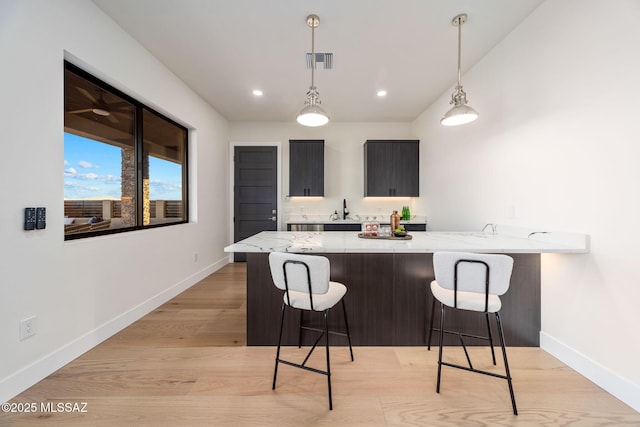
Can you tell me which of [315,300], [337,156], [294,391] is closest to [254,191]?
[337,156]

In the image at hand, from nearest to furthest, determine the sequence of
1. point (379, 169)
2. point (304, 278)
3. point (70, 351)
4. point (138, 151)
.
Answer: point (304, 278) < point (70, 351) < point (138, 151) < point (379, 169)

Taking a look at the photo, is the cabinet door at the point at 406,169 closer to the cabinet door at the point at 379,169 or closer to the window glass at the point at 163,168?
the cabinet door at the point at 379,169

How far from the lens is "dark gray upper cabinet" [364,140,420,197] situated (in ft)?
15.2

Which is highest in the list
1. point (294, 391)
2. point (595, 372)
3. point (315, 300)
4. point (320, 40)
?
point (320, 40)

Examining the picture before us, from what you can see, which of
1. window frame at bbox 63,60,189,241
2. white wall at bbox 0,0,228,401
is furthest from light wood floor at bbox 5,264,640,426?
window frame at bbox 63,60,189,241

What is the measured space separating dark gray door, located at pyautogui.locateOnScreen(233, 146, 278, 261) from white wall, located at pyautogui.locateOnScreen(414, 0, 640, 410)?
11.6ft

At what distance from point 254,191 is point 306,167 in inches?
45.6

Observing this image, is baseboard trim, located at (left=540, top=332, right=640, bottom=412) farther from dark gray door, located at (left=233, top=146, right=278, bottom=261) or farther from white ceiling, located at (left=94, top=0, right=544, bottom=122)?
dark gray door, located at (left=233, top=146, right=278, bottom=261)

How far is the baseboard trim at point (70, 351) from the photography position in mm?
1579

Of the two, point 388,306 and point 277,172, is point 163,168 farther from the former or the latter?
point 388,306

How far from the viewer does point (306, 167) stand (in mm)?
4695

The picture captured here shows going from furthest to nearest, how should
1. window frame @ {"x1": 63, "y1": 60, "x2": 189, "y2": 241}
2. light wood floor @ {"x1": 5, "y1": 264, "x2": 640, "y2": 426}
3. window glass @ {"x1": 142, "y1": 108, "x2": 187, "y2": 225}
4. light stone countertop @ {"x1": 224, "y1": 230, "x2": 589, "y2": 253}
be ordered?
1. window glass @ {"x1": 142, "y1": 108, "x2": 187, "y2": 225}
2. window frame @ {"x1": 63, "y1": 60, "x2": 189, "y2": 241}
3. light stone countertop @ {"x1": 224, "y1": 230, "x2": 589, "y2": 253}
4. light wood floor @ {"x1": 5, "y1": 264, "x2": 640, "y2": 426}

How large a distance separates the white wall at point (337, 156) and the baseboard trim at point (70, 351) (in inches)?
107

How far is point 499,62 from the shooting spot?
A: 2568mm
